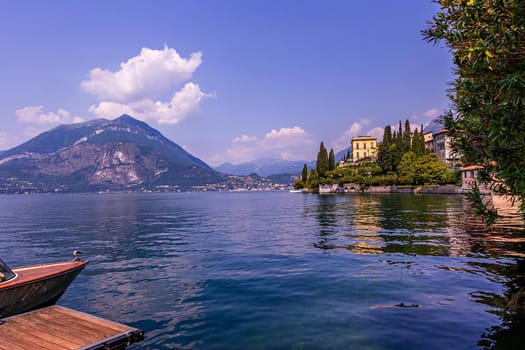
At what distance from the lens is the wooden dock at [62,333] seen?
8.88 m

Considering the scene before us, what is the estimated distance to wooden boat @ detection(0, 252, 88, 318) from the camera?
37.0ft

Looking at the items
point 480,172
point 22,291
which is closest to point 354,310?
point 480,172

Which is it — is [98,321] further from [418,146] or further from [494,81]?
[418,146]

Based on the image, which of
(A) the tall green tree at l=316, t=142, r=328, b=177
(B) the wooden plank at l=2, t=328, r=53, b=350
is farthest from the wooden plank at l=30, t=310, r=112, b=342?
(A) the tall green tree at l=316, t=142, r=328, b=177

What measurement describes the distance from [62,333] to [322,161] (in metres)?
175

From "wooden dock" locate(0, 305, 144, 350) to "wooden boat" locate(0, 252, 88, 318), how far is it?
0.96 m

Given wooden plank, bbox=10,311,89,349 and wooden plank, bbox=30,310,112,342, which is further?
wooden plank, bbox=30,310,112,342

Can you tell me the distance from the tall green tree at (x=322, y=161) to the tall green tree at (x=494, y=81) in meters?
169

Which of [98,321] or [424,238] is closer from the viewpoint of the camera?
[98,321]

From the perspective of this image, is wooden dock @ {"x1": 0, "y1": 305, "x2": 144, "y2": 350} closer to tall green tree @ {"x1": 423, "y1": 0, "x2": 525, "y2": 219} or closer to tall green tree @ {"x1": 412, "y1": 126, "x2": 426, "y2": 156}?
tall green tree @ {"x1": 423, "y1": 0, "x2": 525, "y2": 219}

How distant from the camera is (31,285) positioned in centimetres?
1201

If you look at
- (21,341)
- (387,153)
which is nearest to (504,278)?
(21,341)

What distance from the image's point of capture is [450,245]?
2567 centimetres

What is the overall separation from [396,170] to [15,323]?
150 meters
